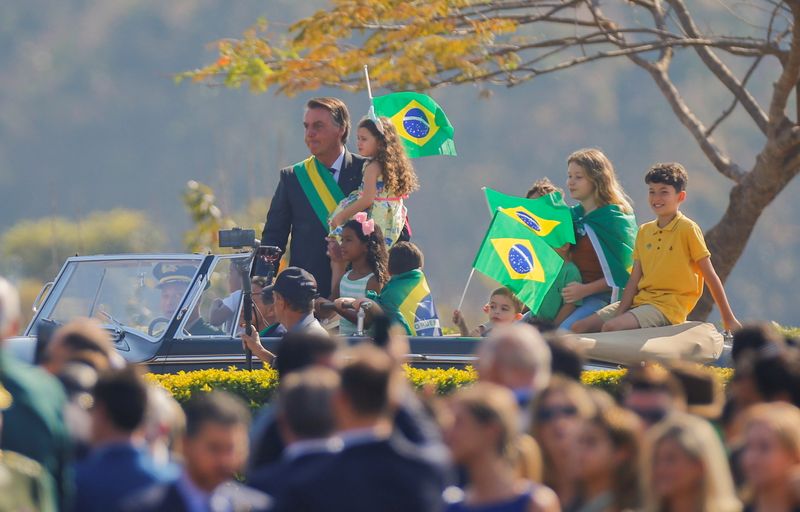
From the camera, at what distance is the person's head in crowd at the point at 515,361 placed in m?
5.97

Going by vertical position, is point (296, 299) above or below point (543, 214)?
below

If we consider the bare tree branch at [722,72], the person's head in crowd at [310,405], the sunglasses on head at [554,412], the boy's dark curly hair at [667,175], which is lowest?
the sunglasses on head at [554,412]

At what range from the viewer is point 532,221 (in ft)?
34.0

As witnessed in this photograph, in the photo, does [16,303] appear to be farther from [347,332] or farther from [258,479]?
[347,332]

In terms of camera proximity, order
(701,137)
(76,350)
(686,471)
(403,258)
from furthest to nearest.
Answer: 1. (701,137)
2. (403,258)
3. (76,350)
4. (686,471)

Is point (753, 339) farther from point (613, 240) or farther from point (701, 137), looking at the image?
point (701, 137)

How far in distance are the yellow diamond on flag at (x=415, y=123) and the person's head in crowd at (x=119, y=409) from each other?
6.29 metres

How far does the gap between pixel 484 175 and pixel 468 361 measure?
59.6m

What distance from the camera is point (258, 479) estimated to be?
212 inches

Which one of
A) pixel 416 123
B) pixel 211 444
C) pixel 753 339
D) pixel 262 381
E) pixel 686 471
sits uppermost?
pixel 416 123

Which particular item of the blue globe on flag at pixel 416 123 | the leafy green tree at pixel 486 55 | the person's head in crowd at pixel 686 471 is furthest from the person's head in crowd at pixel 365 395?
the leafy green tree at pixel 486 55

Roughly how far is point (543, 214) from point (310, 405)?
5.27 m

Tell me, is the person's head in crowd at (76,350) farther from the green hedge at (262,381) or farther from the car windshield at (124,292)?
the car windshield at (124,292)

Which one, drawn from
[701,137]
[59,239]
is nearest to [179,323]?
[701,137]
